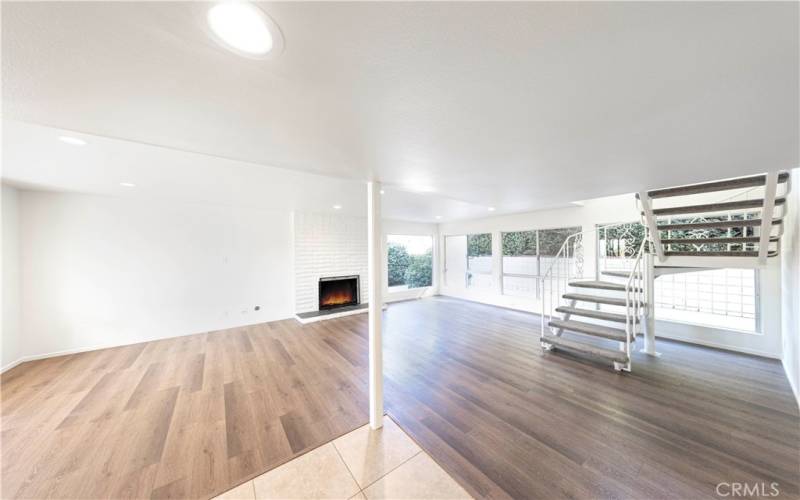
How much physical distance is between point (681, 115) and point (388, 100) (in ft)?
4.52

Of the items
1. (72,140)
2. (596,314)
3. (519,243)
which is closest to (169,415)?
(72,140)

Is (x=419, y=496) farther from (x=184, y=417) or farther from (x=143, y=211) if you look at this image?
(x=143, y=211)

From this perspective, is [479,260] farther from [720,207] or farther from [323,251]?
[720,207]

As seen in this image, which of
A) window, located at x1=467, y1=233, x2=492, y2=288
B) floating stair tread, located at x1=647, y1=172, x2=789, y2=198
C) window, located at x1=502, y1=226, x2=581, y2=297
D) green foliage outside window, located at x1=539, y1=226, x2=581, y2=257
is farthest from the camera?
window, located at x1=467, y1=233, x2=492, y2=288

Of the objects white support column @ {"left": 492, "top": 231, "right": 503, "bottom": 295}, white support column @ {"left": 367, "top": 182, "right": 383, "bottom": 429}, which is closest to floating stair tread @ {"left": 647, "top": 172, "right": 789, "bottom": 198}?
white support column @ {"left": 367, "top": 182, "right": 383, "bottom": 429}

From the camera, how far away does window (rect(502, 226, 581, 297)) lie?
5.46m

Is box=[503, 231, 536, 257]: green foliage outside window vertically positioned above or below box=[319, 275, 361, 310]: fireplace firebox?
above

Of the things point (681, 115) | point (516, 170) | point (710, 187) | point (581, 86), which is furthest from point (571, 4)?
point (710, 187)

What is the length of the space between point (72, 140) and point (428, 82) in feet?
8.85

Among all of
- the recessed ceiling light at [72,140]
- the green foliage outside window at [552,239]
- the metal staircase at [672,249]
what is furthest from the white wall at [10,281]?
the green foliage outside window at [552,239]

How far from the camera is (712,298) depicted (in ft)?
12.4

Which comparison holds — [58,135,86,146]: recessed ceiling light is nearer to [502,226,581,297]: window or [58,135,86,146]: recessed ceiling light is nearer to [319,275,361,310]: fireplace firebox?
[319,275,361,310]: fireplace firebox

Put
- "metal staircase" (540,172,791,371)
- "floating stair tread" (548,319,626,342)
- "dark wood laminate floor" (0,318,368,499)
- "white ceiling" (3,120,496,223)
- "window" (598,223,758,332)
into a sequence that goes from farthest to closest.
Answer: "window" (598,223,758,332), "floating stair tread" (548,319,626,342), "metal staircase" (540,172,791,371), "white ceiling" (3,120,496,223), "dark wood laminate floor" (0,318,368,499)

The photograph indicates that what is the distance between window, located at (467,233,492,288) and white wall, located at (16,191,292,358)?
195 inches
